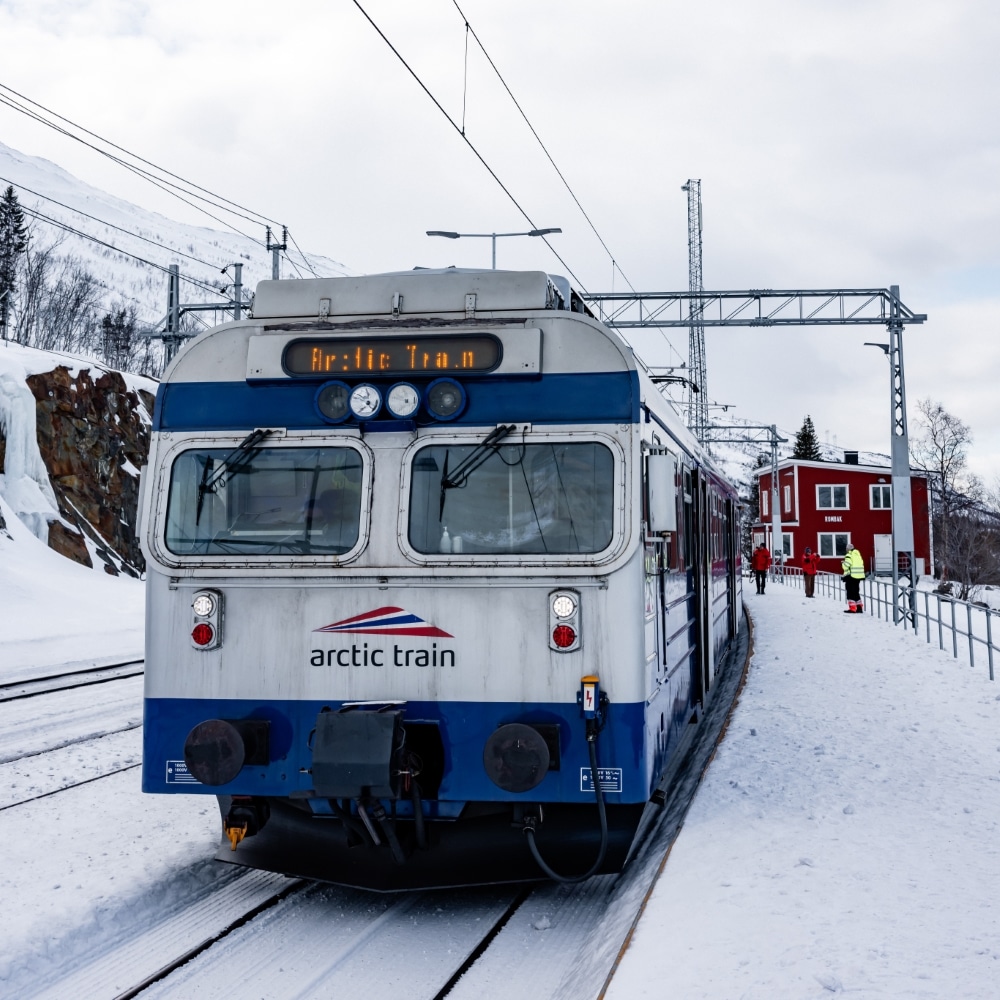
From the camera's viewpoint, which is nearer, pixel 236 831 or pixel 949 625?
pixel 236 831

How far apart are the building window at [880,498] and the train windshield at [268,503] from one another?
5656 centimetres

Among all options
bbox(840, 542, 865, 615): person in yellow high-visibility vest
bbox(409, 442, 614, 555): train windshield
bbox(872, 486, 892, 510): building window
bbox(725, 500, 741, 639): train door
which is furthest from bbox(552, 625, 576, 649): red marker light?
bbox(872, 486, 892, 510): building window

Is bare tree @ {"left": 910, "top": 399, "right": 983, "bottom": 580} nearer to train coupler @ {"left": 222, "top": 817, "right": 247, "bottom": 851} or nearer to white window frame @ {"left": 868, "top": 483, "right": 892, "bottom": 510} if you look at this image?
white window frame @ {"left": 868, "top": 483, "right": 892, "bottom": 510}

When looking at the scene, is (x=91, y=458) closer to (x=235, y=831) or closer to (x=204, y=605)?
(x=204, y=605)

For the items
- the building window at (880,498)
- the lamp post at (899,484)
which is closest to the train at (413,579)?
the lamp post at (899,484)

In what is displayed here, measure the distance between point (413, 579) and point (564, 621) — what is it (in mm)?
817

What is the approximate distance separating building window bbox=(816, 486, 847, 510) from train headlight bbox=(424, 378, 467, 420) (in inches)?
2235

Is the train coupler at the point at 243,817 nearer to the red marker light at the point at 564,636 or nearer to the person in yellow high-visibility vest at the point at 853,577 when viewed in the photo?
the red marker light at the point at 564,636

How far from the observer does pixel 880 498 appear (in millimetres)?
58812

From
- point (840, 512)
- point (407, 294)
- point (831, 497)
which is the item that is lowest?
point (407, 294)

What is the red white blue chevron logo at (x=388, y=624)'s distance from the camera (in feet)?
18.7

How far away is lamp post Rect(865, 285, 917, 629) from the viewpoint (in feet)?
71.9

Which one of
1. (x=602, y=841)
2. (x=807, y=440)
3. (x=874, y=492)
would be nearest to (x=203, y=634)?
(x=602, y=841)

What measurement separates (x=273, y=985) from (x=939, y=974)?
287 centimetres
